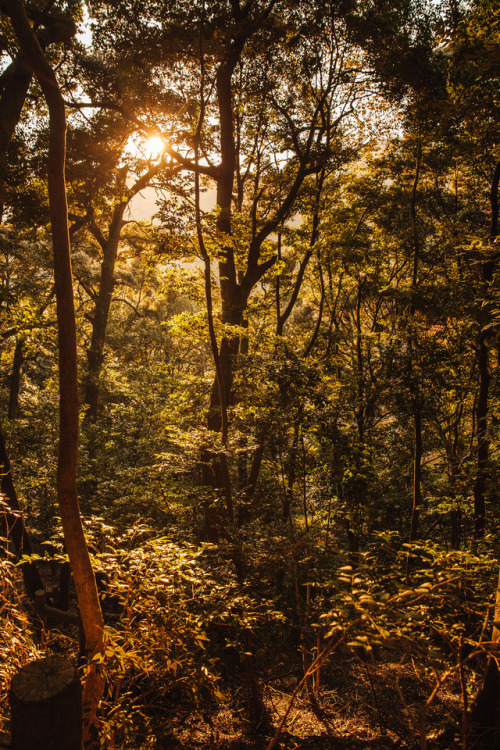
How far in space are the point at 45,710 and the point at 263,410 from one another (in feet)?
15.6

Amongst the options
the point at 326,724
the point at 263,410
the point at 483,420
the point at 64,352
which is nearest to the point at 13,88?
the point at 64,352

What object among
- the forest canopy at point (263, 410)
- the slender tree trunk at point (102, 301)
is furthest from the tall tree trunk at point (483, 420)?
the slender tree trunk at point (102, 301)

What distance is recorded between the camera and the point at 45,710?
4.11 ft

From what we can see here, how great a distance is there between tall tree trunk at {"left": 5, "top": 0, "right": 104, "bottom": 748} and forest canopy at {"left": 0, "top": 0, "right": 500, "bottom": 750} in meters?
0.02

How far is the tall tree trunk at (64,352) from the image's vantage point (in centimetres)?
271

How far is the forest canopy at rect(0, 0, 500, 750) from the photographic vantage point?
2.83 m

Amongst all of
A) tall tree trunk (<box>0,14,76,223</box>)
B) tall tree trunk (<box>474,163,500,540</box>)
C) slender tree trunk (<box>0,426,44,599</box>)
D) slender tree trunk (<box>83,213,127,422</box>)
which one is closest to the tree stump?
slender tree trunk (<box>0,426,44,599</box>)

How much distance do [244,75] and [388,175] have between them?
5.28m

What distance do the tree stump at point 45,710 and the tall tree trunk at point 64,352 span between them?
4.72ft

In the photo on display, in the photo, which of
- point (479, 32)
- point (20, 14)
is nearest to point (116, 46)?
point (20, 14)

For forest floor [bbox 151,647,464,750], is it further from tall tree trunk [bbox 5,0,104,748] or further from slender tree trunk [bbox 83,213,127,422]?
slender tree trunk [bbox 83,213,127,422]

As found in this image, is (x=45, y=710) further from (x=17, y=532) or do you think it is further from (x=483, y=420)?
(x=483, y=420)

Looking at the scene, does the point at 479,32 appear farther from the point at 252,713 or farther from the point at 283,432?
the point at 252,713

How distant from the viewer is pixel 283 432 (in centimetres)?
574
